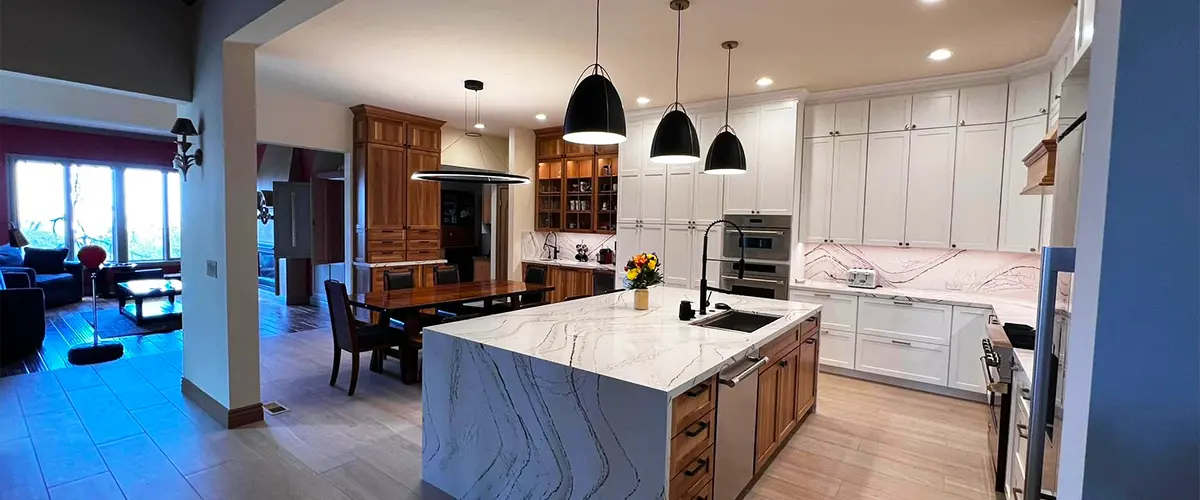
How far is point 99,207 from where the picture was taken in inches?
322

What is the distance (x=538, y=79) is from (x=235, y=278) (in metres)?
2.84

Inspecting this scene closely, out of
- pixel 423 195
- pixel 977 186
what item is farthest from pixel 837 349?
pixel 423 195

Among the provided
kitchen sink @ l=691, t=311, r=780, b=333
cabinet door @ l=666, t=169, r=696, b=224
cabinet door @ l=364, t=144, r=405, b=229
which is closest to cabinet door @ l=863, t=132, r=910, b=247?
cabinet door @ l=666, t=169, r=696, b=224

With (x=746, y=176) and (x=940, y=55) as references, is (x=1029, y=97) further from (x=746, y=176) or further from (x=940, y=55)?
(x=746, y=176)

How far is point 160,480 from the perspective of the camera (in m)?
2.57

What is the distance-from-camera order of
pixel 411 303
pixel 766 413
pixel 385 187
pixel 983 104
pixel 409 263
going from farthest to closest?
pixel 409 263
pixel 385 187
pixel 983 104
pixel 411 303
pixel 766 413

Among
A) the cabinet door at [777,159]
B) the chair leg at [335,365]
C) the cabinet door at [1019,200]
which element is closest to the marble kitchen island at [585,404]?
the chair leg at [335,365]

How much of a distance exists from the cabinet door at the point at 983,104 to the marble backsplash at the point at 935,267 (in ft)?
3.76

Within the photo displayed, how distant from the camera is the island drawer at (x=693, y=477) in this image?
187 cm

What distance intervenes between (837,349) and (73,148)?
10749mm

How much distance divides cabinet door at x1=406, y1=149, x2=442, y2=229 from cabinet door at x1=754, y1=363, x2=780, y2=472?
5089 millimetres

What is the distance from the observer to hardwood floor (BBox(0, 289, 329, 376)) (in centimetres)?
446

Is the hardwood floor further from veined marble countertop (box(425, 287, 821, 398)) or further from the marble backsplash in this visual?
the marble backsplash

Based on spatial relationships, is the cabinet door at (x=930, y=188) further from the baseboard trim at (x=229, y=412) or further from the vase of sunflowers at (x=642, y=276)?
the baseboard trim at (x=229, y=412)
